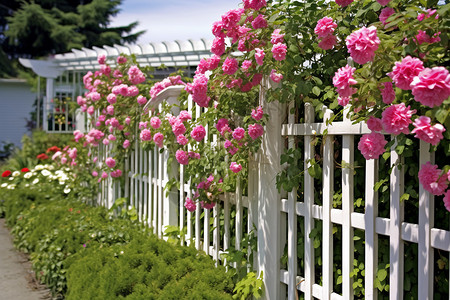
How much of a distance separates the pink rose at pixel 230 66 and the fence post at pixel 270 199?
203 millimetres

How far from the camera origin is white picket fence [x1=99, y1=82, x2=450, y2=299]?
226cm

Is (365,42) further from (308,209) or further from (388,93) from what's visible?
(308,209)

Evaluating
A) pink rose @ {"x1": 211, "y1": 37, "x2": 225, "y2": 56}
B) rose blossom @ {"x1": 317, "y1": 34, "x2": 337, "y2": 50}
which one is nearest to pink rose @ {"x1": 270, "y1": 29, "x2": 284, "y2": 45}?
rose blossom @ {"x1": 317, "y1": 34, "x2": 337, "y2": 50}

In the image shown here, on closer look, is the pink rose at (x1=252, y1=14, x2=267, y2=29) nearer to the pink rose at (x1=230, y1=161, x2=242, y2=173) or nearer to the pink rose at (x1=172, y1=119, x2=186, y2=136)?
the pink rose at (x1=230, y1=161, x2=242, y2=173)

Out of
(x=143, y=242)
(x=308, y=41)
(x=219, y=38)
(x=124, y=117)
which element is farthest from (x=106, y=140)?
(x=308, y=41)

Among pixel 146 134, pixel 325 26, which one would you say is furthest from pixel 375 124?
pixel 146 134

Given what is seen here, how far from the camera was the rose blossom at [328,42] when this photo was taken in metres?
2.68

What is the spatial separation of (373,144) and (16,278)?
14.1ft

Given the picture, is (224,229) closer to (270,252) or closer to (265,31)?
(270,252)

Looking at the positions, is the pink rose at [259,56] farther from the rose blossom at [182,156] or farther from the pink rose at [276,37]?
the rose blossom at [182,156]

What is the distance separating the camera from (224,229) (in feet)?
13.2

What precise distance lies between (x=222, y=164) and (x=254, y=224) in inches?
19.9

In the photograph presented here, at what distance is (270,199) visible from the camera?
10.7ft

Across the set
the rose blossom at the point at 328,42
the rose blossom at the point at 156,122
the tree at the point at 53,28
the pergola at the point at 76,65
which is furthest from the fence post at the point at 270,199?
the tree at the point at 53,28
